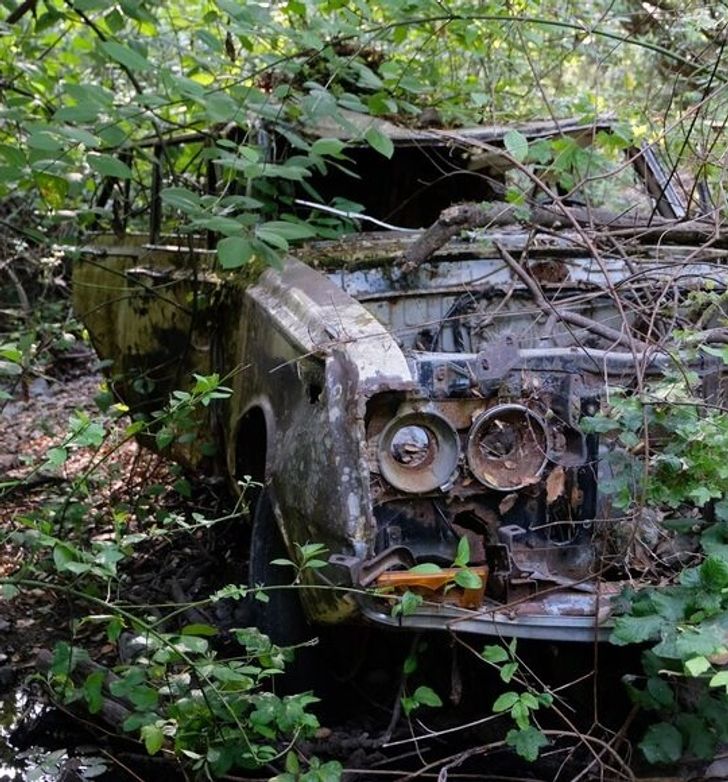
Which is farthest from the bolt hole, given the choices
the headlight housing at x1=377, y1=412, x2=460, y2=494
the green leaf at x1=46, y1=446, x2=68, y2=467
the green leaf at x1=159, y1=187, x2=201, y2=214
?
the green leaf at x1=159, y1=187, x2=201, y2=214

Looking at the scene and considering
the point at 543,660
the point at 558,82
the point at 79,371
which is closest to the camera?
the point at 543,660

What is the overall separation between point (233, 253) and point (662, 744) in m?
2.04

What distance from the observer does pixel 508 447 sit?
3.07 meters

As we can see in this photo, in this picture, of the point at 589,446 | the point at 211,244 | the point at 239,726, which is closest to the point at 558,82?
the point at 211,244

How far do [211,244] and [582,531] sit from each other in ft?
8.49

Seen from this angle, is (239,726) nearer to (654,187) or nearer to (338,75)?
(338,75)

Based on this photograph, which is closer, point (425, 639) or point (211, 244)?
point (425, 639)

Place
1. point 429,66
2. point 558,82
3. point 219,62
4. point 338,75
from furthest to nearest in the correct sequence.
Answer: point 558,82
point 429,66
point 219,62
point 338,75

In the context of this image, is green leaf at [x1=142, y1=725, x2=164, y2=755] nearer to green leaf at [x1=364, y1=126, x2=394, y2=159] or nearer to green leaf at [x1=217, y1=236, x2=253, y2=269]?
green leaf at [x1=217, y1=236, x2=253, y2=269]

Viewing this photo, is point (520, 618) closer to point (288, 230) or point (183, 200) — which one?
point (288, 230)

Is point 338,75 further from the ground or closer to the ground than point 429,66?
closer to the ground

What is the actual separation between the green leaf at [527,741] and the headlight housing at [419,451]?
66 cm

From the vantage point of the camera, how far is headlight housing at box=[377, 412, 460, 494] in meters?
2.96

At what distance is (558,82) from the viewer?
864cm
